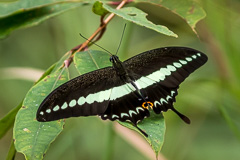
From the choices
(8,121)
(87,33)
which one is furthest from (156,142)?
(87,33)

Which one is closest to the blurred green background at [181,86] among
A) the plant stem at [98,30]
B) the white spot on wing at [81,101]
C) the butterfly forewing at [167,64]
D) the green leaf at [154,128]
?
the butterfly forewing at [167,64]

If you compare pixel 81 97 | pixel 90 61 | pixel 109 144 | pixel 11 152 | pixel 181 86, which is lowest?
pixel 109 144

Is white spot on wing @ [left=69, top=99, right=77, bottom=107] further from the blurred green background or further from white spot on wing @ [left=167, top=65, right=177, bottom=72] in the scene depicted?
the blurred green background

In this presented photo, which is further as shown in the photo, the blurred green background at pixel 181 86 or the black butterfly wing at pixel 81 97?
the blurred green background at pixel 181 86

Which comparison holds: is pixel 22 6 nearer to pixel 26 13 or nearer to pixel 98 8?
pixel 26 13

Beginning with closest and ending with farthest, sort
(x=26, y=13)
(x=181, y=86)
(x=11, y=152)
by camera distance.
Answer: (x=11, y=152)
(x=26, y=13)
(x=181, y=86)

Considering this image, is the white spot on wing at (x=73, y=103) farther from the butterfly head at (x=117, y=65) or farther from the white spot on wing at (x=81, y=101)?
the butterfly head at (x=117, y=65)

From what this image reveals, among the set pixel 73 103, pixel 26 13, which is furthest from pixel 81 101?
pixel 26 13
